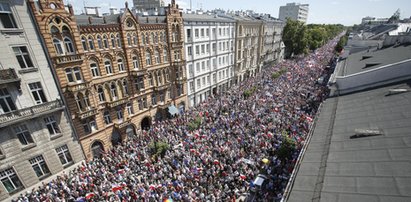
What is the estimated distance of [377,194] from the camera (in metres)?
7.39

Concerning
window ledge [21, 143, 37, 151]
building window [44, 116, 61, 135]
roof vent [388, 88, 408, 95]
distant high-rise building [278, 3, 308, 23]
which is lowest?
window ledge [21, 143, 37, 151]

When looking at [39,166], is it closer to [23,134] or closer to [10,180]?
[10,180]

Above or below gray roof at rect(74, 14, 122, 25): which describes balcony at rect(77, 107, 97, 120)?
below

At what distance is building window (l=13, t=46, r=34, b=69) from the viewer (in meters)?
17.7

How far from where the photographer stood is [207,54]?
128 ft

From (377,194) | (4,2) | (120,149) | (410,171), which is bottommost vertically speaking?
(120,149)

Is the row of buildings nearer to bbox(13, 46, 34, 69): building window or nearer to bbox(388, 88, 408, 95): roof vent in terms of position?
bbox(13, 46, 34, 69): building window

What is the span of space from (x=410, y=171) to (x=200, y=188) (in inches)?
537

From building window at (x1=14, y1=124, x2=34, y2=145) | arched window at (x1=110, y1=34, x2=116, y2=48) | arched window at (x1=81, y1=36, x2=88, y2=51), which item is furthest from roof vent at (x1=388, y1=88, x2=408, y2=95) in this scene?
building window at (x1=14, y1=124, x2=34, y2=145)

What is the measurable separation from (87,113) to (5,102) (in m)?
6.70

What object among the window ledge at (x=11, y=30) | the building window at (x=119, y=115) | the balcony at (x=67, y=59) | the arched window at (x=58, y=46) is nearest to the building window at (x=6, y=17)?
the window ledge at (x=11, y=30)

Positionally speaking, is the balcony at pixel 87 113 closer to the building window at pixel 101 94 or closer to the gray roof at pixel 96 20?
the building window at pixel 101 94

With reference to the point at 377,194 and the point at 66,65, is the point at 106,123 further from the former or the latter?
the point at 377,194

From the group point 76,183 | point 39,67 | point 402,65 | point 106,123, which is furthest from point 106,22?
point 402,65
